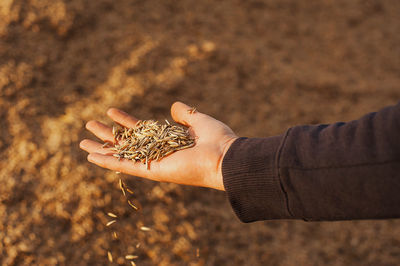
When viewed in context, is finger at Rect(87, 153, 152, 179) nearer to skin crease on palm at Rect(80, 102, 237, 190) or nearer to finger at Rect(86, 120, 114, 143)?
skin crease on palm at Rect(80, 102, 237, 190)

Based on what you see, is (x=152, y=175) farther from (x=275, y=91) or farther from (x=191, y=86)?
(x=275, y=91)

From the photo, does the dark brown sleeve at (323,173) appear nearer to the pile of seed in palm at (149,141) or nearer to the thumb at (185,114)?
the pile of seed in palm at (149,141)

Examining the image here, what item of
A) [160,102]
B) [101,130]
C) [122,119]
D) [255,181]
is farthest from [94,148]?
[255,181]

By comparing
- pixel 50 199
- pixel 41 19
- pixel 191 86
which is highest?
pixel 41 19

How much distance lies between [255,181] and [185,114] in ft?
2.57

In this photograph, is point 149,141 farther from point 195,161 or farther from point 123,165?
point 195,161

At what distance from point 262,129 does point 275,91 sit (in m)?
0.50

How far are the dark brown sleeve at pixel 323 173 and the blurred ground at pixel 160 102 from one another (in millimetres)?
1043

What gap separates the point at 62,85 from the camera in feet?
8.35

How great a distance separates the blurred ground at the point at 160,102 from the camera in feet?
6.93

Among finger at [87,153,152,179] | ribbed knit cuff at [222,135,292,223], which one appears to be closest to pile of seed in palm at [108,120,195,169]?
finger at [87,153,152,179]

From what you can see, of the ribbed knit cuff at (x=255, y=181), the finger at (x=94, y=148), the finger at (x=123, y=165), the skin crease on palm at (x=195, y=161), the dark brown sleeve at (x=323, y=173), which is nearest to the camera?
the dark brown sleeve at (x=323, y=173)

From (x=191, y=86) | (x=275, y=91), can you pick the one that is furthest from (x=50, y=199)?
(x=275, y=91)

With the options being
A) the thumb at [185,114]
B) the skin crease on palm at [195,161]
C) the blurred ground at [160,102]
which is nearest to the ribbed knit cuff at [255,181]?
the skin crease on palm at [195,161]
